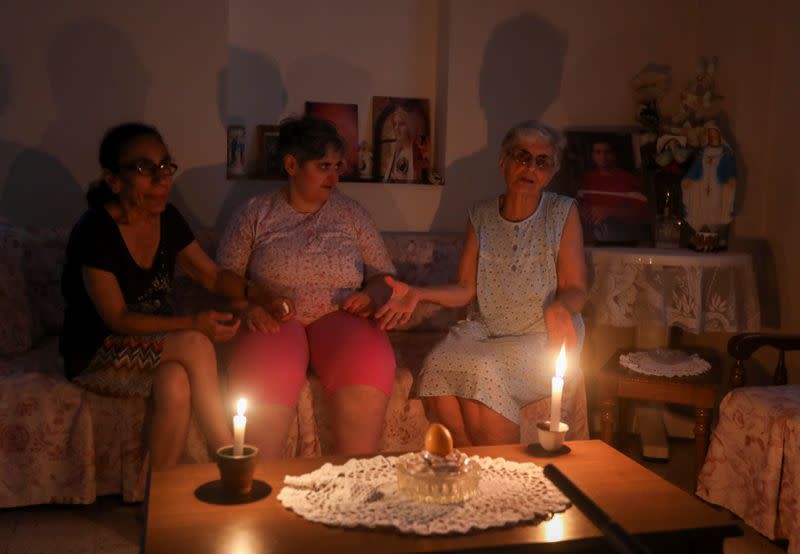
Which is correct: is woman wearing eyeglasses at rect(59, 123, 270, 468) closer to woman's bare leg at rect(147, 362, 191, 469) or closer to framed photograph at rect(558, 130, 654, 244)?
woman's bare leg at rect(147, 362, 191, 469)

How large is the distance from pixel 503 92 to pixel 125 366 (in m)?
2.04

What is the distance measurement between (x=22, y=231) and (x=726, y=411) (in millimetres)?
2412

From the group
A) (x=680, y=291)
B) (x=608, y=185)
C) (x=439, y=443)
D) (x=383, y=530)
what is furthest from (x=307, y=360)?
(x=608, y=185)

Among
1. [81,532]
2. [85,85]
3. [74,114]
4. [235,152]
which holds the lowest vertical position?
[81,532]

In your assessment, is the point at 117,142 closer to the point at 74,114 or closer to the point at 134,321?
the point at 134,321

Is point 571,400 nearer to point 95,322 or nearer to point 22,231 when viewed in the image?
point 95,322

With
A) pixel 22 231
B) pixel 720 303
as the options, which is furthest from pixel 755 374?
pixel 22 231

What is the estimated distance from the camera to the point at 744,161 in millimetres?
3432

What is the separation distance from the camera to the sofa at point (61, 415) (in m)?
2.43

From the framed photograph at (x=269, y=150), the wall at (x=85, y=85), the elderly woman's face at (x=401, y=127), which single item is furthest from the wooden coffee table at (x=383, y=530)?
the elderly woman's face at (x=401, y=127)

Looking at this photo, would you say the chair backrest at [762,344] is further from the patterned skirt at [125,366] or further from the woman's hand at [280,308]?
the patterned skirt at [125,366]

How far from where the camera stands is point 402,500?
1555 millimetres

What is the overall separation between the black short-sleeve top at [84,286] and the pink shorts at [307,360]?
0.33m

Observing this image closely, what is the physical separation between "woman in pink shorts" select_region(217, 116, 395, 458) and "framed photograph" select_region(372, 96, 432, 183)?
0.81 m
